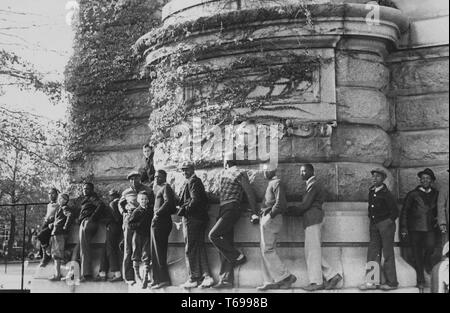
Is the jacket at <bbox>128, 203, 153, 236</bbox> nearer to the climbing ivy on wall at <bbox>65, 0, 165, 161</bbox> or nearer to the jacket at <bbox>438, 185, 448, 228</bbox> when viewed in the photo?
the climbing ivy on wall at <bbox>65, 0, 165, 161</bbox>

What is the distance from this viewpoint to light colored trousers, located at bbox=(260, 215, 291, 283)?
8547 mm

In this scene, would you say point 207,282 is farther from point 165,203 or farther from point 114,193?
point 114,193

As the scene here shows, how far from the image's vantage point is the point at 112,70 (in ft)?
36.8

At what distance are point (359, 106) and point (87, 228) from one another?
185 inches

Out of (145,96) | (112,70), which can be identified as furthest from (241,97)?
(112,70)

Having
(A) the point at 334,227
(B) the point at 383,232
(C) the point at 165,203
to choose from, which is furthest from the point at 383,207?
(C) the point at 165,203

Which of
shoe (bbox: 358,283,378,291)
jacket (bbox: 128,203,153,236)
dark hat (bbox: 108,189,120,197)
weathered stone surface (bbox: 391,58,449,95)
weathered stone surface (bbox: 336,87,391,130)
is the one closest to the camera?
shoe (bbox: 358,283,378,291)

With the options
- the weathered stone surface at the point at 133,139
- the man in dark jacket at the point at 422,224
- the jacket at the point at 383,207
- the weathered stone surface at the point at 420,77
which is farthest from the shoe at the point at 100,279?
the weathered stone surface at the point at 420,77

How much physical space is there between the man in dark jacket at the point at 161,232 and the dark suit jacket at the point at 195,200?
0.24 meters

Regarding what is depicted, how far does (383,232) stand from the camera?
852cm

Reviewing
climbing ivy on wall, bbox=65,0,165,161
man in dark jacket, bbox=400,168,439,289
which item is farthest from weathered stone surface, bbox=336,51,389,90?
climbing ivy on wall, bbox=65,0,165,161

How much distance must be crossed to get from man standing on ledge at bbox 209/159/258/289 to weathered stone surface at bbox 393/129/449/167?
7.76 ft

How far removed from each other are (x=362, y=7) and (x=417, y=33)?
1.07m
